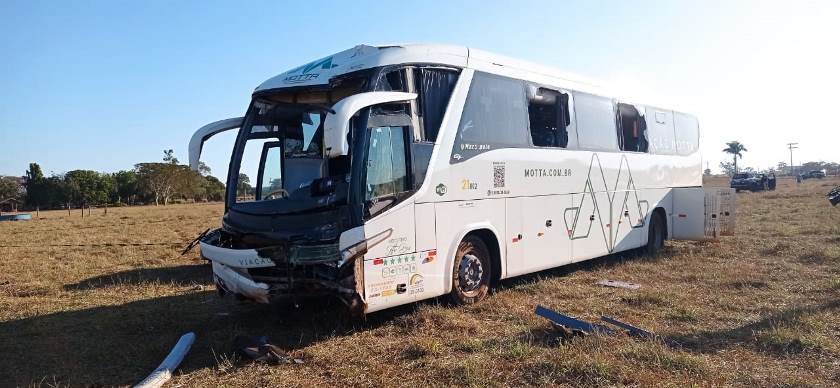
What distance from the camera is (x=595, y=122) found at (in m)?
10.4

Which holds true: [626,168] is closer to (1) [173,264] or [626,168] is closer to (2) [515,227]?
(2) [515,227]

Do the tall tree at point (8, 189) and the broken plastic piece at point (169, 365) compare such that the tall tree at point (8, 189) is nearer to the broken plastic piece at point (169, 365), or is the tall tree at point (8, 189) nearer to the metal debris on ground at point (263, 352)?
the broken plastic piece at point (169, 365)

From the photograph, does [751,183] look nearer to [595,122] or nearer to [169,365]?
[595,122]

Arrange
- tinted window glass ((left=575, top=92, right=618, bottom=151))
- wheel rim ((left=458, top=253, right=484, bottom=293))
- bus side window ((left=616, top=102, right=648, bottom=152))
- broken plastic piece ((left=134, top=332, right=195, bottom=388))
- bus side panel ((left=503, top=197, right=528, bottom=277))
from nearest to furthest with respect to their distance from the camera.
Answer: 1. broken plastic piece ((left=134, top=332, right=195, bottom=388))
2. wheel rim ((left=458, top=253, right=484, bottom=293))
3. bus side panel ((left=503, top=197, right=528, bottom=277))
4. tinted window glass ((left=575, top=92, right=618, bottom=151))
5. bus side window ((left=616, top=102, right=648, bottom=152))

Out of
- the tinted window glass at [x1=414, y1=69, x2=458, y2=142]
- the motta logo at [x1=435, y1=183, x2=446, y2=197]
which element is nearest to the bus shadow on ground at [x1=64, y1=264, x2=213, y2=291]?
the motta logo at [x1=435, y1=183, x2=446, y2=197]

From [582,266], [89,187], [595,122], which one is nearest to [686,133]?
[595,122]

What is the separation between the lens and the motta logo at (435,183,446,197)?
709 centimetres

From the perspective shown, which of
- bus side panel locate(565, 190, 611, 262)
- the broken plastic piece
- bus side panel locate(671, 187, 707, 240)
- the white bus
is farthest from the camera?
bus side panel locate(671, 187, 707, 240)

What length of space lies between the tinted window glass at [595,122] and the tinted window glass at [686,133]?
3.61 metres

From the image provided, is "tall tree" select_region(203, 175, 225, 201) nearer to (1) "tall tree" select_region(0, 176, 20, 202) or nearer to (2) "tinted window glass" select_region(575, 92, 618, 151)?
(1) "tall tree" select_region(0, 176, 20, 202)

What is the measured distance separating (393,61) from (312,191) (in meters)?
1.74

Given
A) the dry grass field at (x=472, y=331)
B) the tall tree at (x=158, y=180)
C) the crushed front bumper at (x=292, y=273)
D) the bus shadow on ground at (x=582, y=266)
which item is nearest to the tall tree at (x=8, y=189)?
the tall tree at (x=158, y=180)

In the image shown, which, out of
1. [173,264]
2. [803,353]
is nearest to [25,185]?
[173,264]

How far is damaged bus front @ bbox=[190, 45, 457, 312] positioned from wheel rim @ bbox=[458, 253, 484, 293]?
5.54ft
